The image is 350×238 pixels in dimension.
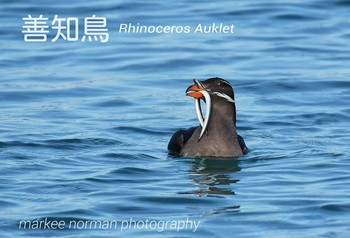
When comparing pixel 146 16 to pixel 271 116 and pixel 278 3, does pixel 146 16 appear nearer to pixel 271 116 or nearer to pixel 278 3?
pixel 278 3

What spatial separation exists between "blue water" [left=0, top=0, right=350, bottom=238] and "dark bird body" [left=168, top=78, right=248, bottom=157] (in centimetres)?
16

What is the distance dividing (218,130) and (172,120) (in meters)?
2.62

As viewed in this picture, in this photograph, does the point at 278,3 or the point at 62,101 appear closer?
the point at 62,101

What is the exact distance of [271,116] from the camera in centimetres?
1738

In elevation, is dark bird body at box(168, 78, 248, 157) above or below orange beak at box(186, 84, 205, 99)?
below

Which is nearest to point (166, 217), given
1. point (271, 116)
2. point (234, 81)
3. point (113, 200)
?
point (113, 200)

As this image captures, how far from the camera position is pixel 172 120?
56.3ft

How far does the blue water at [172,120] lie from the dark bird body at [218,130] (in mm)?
164

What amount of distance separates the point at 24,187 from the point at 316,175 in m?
3.14

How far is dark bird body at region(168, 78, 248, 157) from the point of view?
14.5 metres

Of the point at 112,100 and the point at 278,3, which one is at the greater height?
the point at 278,3

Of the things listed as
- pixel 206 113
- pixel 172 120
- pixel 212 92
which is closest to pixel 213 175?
pixel 206 113

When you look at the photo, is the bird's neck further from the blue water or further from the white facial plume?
the blue water

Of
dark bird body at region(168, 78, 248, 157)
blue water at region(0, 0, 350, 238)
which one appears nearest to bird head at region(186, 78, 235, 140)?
dark bird body at region(168, 78, 248, 157)
